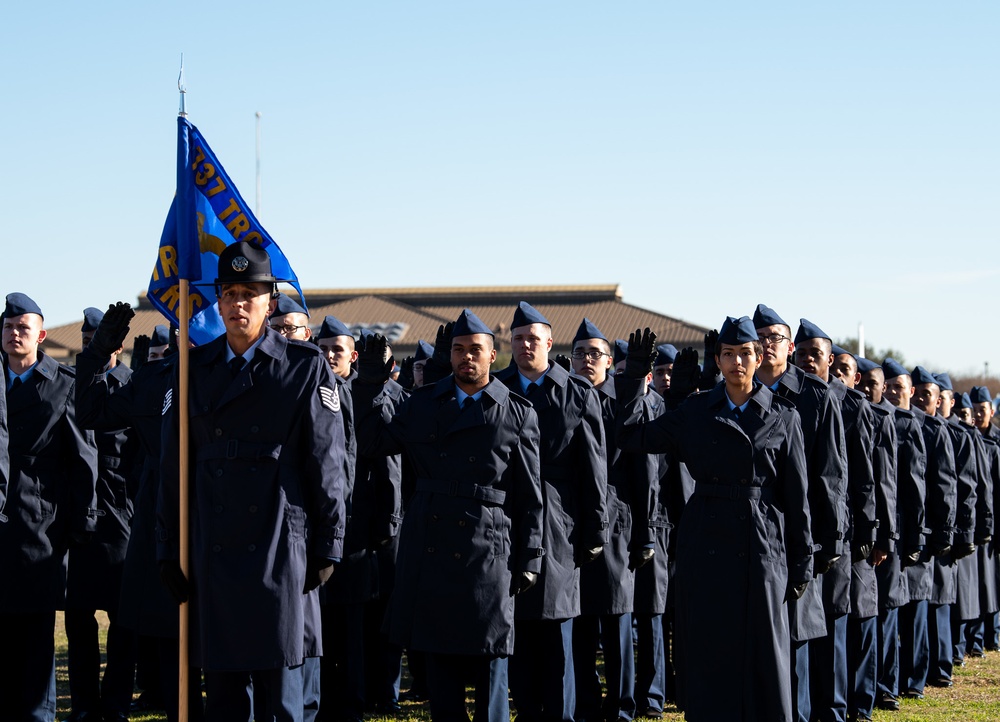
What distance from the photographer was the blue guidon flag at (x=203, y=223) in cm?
633

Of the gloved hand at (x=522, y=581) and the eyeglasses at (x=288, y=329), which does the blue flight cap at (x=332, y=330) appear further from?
the gloved hand at (x=522, y=581)

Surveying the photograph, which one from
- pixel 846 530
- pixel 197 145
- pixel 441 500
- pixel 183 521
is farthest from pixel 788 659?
pixel 197 145

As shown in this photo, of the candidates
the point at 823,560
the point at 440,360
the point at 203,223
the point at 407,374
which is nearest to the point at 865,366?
the point at 440,360

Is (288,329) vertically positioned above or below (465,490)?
above

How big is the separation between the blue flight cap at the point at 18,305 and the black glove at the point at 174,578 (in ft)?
10.7

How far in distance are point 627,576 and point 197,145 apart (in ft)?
14.6

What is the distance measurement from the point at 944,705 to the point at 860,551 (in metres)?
2.72

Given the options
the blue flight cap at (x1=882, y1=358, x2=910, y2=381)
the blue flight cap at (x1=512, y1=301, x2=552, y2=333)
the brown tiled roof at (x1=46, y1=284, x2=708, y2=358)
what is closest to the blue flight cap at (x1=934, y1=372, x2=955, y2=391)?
the blue flight cap at (x1=882, y1=358, x2=910, y2=381)

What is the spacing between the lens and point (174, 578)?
5.66 meters

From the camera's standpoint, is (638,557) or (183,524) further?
(638,557)

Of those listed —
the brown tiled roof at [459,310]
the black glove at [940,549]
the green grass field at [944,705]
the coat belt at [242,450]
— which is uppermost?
the brown tiled roof at [459,310]

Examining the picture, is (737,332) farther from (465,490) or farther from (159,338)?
(159,338)

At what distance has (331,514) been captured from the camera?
→ 5.70 metres

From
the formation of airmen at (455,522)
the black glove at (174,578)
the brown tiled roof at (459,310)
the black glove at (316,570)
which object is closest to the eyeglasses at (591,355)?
the formation of airmen at (455,522)
